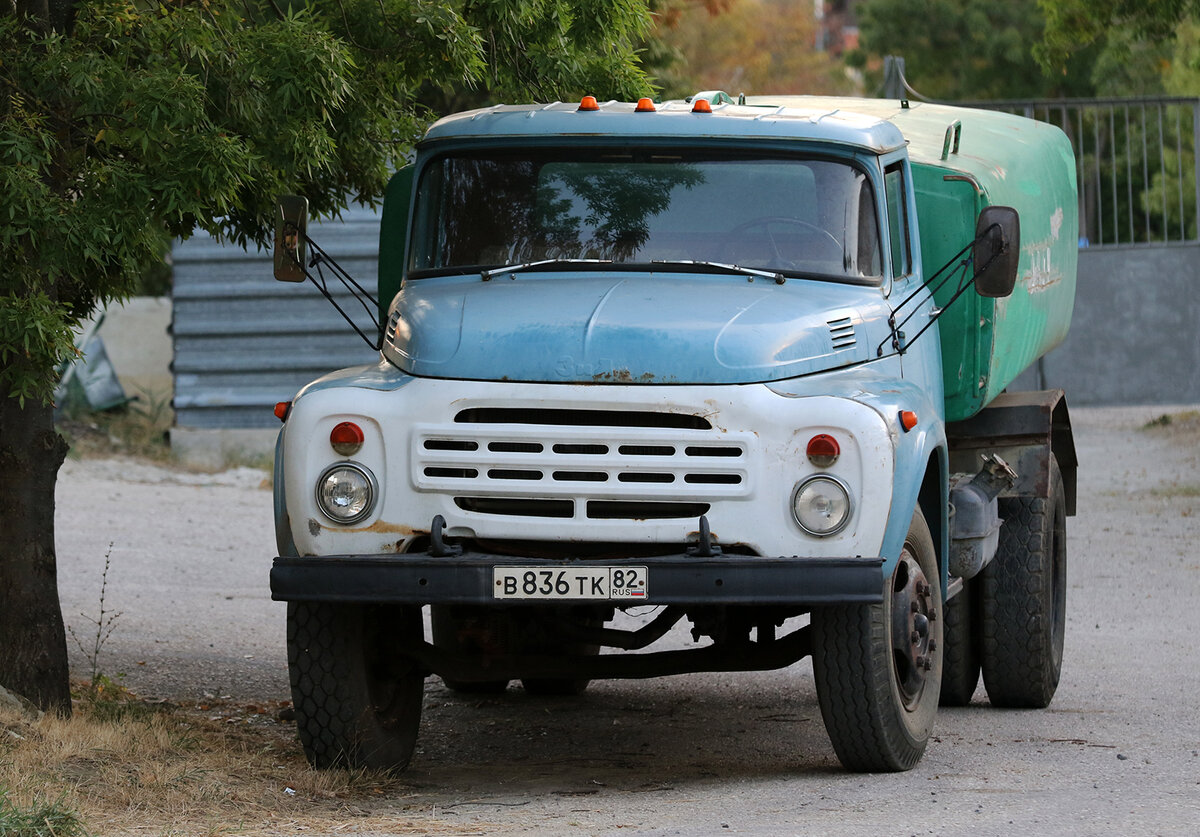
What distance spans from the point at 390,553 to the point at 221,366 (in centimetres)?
1312

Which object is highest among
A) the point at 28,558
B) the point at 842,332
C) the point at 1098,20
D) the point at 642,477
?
the point at 1098,20

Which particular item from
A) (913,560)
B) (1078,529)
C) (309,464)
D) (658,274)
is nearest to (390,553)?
(309,464)

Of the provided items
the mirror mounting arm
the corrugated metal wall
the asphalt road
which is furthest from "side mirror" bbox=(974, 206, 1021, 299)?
the corrugated metal wall

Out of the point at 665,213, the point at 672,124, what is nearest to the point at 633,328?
the point at 665,213

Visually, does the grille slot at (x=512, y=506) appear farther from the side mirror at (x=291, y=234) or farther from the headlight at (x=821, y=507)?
the side mirror at (x=291, y=234)

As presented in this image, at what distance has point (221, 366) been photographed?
18.5 metres

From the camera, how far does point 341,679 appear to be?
6.11 metres

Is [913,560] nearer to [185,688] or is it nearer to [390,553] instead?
[390,553]

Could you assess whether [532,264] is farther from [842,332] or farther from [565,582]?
[565,582]

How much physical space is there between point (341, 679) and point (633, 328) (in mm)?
1555

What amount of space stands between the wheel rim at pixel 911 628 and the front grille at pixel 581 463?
0.92 m

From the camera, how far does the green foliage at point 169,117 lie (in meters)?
6.30

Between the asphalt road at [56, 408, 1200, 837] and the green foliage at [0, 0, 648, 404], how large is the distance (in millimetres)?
2187

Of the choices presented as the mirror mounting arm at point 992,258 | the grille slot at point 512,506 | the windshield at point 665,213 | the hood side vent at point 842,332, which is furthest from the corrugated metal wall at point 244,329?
the grille slot at point 512,506
